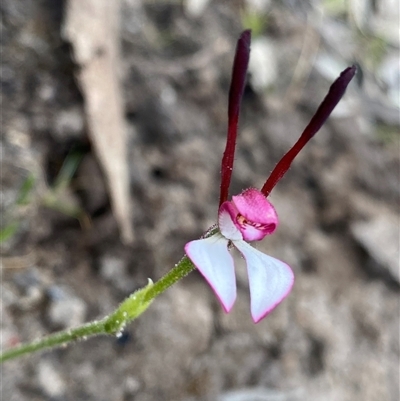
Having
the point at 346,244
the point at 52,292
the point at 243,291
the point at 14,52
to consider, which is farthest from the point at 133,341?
the point at 14,52

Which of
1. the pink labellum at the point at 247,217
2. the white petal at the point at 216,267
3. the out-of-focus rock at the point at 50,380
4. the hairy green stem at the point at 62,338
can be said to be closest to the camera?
the white petal at the point at 216,267

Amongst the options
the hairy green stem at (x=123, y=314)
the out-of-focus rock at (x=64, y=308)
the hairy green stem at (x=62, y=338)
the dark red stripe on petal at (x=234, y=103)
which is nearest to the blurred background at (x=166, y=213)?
the out-of-focus rock at (x=64, y=308)

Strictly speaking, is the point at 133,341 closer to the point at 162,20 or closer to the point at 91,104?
the point at 91,104

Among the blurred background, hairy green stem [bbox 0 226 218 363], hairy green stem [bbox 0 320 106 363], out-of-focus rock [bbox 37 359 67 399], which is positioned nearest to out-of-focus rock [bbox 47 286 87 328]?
the blurred background

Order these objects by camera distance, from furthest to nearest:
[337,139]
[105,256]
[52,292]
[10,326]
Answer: [337,139], [105,256], [52,292], [10,326]

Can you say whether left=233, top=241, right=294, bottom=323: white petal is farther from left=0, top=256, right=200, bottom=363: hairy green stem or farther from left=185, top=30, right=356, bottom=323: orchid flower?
left=0, top=256, right=200, bottom=363: hairy green stem

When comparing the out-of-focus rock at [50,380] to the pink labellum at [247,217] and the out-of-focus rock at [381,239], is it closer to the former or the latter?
the pink labellum at [247,217]

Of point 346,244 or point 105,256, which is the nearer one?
point 105,256
